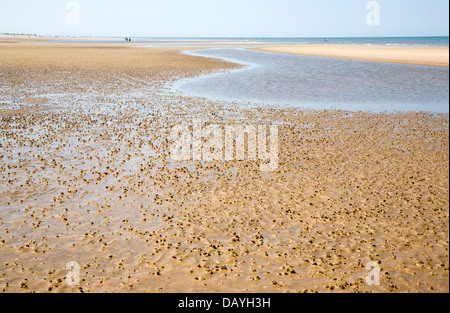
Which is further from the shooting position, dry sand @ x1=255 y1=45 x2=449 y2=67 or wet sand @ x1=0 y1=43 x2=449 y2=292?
dry sand @ x1=255 y1=45 x2=449 y2=67

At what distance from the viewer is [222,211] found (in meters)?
10.6

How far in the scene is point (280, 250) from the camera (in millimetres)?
8727

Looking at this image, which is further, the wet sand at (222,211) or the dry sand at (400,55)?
the dry sand at (400,55)

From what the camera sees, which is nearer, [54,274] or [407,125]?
[54,274]

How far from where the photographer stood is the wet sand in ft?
25.5

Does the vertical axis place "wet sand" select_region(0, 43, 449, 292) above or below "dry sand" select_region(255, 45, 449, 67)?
below

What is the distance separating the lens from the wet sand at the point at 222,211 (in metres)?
7.78

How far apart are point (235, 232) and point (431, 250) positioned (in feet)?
15.6

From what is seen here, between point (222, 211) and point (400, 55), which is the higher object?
point (400, 55)

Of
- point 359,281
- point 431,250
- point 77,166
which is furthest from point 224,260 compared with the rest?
point 77,166

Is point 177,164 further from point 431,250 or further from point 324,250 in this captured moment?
point 431,250

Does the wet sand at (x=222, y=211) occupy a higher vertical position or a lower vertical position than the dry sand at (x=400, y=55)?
lower

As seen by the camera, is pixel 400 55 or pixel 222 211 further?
pixel 400 55
